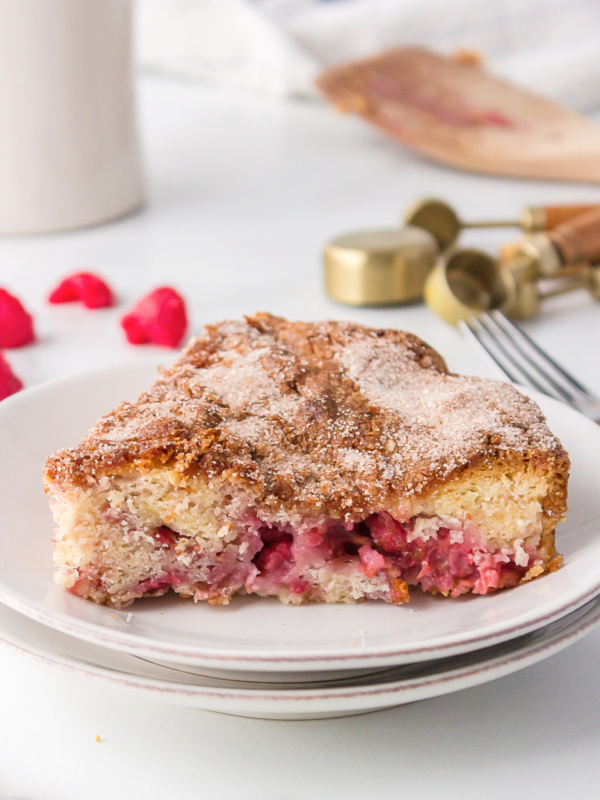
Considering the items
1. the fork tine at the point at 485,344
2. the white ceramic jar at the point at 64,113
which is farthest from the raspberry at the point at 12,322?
the fork tine at the point at 485,344

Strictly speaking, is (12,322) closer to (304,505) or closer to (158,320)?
(158,320)

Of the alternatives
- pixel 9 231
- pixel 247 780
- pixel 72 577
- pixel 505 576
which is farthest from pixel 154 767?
pixel 9 231

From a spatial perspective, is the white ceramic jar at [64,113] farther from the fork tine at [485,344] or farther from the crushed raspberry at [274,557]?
the crushed raspberry at [274,557]

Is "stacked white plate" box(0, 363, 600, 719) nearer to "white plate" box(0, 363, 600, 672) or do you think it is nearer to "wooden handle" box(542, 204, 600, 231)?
"white plate" box(0, 363, 600, 672)

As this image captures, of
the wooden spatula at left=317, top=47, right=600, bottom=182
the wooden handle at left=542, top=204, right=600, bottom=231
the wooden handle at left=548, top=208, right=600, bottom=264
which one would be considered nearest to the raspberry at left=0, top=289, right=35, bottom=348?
the wooden handle at left=548, top=208, right=600, bottom=264

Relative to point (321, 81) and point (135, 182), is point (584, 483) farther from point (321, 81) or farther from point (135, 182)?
point (321, 81)

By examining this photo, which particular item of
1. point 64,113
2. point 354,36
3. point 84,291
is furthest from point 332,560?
point 354,36

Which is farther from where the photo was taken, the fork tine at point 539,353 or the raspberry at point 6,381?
the raspberry at point 6,381
